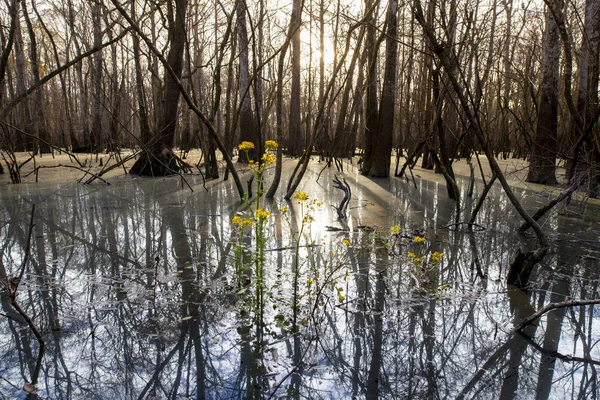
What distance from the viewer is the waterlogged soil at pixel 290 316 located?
5.46ft

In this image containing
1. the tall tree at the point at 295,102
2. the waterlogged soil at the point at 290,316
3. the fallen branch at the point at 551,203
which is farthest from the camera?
the tall tree at the point at 295,102

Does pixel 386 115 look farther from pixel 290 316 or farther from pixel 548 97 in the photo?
pixel 290 316

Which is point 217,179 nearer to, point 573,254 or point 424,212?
point 424,212

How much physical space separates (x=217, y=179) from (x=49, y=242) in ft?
15.7

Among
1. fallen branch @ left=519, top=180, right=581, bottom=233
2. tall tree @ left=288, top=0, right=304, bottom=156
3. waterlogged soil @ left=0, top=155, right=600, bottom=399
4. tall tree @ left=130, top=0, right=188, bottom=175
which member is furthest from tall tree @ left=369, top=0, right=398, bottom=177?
tall tree @ left=288, top=0, right=304, bottom=156

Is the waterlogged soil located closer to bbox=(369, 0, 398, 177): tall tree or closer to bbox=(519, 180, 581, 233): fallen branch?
bbox=(519, 180, 581, 233): fallen branch

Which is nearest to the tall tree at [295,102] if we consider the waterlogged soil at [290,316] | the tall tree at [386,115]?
the tall tree at [386,115]

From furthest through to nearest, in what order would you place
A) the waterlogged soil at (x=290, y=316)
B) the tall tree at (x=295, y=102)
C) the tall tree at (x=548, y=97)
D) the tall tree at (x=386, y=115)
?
1. the tall tree at (x=295, y=102)
2. the tall tree at (x=386, y=115)
3. the tall tree at (x=548, y=97)
4. the waterlogged soil at (x=290, y=316)

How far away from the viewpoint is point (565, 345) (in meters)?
1.96

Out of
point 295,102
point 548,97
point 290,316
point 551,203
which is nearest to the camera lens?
point 290,316

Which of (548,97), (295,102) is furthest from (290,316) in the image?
(295,102)

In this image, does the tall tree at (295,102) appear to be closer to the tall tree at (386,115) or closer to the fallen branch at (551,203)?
the tall tree at (386,115)

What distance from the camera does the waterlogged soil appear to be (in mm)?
1664

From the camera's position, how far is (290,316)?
2.16 meters
